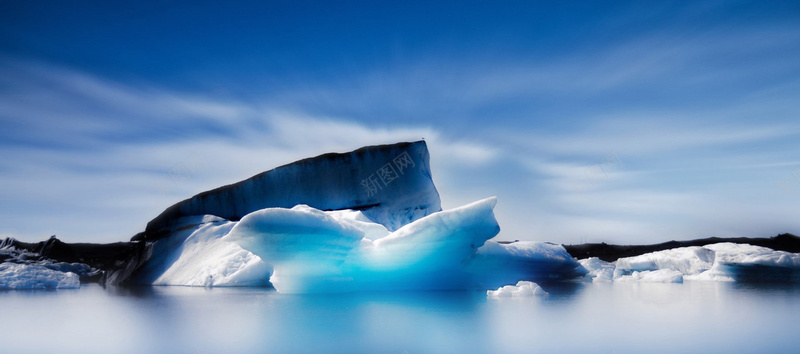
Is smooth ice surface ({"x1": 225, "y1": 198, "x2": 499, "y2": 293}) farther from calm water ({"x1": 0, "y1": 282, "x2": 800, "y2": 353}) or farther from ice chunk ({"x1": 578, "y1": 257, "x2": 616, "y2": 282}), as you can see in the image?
ice chunk ({"x1": 578, "y1": 257, "x2": 616, "y2": 282})

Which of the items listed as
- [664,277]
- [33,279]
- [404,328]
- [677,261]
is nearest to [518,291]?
[404,328]

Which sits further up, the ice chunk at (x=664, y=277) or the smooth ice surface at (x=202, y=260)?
the smooth ice surface at (x=202, y=260)

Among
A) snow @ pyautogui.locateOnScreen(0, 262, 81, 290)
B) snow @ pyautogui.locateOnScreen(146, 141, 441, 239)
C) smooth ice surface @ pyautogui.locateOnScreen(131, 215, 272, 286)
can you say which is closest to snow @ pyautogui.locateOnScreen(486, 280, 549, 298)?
smooth ice surface @ pyautogui.locateOnScreen(131, 215, 272, 286)

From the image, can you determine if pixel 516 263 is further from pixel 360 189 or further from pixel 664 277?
pixel 664 277

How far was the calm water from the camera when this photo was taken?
2406mm

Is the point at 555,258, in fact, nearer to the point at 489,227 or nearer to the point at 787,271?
the point at 489,227

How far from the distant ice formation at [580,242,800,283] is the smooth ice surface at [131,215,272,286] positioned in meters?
8.10

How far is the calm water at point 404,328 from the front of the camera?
241cm

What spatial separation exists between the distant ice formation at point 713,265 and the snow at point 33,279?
35.5 ft

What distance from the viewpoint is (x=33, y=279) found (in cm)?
830

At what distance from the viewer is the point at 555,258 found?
28.1 feet

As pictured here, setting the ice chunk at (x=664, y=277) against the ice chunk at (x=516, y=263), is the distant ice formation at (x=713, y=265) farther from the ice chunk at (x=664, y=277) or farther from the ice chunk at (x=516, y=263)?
the ice chunk at (x=516, y=263)

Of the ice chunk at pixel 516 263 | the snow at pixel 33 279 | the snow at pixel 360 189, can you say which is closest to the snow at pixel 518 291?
the ice chunk at pixel 516 263

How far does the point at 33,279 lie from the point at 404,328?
26.3ft
